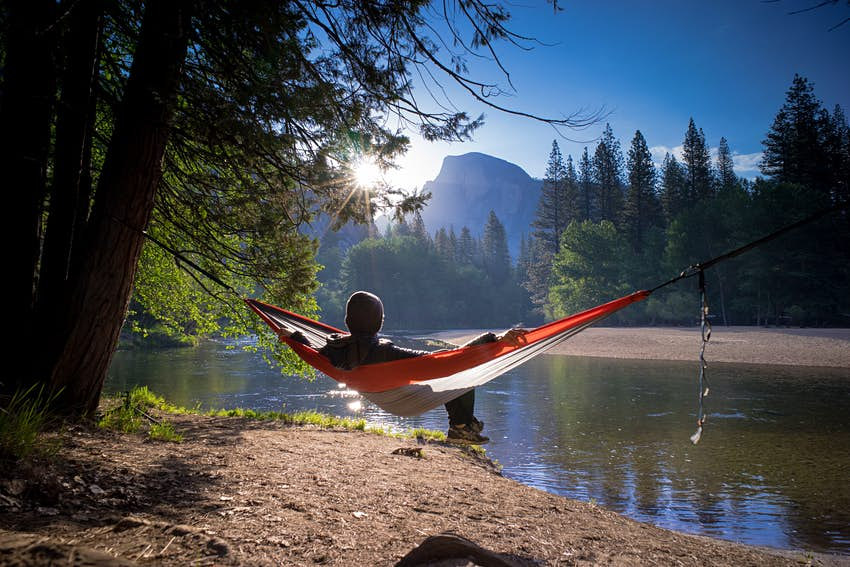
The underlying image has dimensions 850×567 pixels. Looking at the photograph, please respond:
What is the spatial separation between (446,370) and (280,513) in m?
1.26

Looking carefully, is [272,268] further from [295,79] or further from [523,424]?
[523,424]

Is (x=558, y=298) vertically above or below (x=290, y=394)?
above

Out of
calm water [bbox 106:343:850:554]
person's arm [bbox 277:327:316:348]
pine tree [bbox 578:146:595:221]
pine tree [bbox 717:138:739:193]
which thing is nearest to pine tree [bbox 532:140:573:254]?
pine tree [bbox 578:146:595:221]

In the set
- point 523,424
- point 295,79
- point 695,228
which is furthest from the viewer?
point 695,228

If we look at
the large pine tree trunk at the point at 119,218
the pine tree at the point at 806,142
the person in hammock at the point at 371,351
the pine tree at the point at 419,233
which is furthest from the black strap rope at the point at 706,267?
the pine tree at the point at 419,233

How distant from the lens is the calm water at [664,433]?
187 inches

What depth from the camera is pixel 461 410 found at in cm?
343

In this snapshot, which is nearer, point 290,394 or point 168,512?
point 168,512

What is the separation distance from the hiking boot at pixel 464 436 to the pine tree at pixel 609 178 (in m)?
37.2

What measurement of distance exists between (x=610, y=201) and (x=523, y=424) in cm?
3331

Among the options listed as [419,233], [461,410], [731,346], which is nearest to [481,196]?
[419,233]

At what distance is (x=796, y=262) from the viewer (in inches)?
961

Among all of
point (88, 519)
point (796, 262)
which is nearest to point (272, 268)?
point (88, 519)

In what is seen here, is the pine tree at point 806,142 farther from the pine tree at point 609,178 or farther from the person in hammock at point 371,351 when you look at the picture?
the person in hammock at point 371,351
